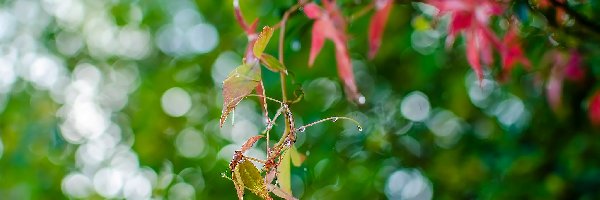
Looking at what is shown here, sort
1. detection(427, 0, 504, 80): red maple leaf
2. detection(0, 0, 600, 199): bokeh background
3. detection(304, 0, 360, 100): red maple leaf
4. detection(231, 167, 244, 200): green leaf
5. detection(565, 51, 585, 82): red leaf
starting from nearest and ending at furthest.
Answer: detection(231, 167, 244, 200): green leaf, detection(304, 0, 360, 100): red maple leaf, detection(427, 0, 504, 80): red maple leaf, detection(565, 51, 585, 82): red leaf, detection(0, 0, 600, 199): bokeh background

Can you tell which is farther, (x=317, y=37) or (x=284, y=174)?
(x=317, y=37)

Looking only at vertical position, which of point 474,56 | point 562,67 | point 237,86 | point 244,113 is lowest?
point 244,113

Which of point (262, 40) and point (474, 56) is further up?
point (262, 40)

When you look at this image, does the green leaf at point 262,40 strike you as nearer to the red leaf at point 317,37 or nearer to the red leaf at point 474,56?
the red leaf at point 317,37

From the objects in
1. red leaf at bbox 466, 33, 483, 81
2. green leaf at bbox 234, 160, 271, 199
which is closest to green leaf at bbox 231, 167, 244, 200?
green leaf at bbox 234, 160, 271, 199

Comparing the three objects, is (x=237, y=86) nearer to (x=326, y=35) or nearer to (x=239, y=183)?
(x=239, y=183)

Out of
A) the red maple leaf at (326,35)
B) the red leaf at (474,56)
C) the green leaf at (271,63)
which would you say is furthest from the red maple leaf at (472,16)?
the green leaf at (271,63)

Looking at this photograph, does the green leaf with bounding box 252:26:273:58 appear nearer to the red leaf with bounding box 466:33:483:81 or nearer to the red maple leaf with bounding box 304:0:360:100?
the red maple leaf with bounding box 304:0:360:100

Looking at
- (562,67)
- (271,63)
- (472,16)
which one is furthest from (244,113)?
(271,63)
